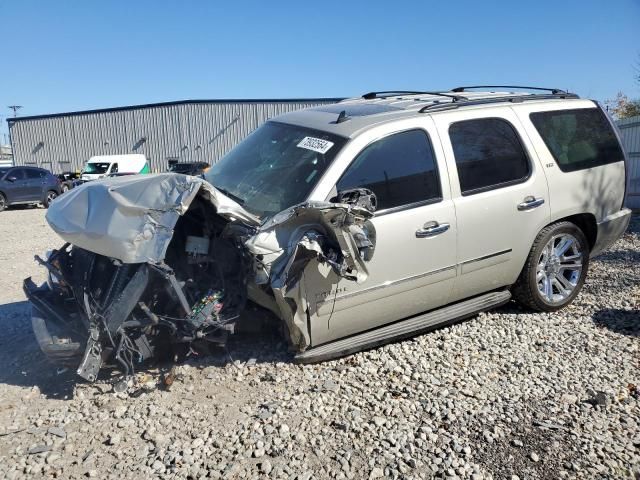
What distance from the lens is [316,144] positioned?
14.3ft

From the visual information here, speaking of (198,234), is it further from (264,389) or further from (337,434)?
(337,434)

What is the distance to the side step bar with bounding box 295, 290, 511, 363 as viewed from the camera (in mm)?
4055

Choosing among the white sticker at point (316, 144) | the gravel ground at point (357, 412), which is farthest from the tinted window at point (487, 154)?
the gravel ground at point (357, 412)

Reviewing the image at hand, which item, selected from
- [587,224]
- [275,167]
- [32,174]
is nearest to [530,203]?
[587,224]

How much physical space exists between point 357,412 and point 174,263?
5.52ft

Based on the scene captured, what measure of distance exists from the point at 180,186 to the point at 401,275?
177 cm

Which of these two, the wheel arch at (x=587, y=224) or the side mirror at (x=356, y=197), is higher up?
the side mirror at (x=356, y=197)

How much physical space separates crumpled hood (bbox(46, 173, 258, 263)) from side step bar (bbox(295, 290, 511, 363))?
1123mm

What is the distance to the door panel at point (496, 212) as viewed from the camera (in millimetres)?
4488

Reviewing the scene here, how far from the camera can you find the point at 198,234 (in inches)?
160

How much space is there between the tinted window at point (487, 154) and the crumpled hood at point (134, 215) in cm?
190

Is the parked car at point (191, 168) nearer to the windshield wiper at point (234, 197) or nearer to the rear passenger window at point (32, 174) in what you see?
the windshield wiper at point (234, 197)

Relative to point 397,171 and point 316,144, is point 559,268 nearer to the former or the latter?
point 397,171

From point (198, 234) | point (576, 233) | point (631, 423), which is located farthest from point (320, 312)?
point (576, 233)
